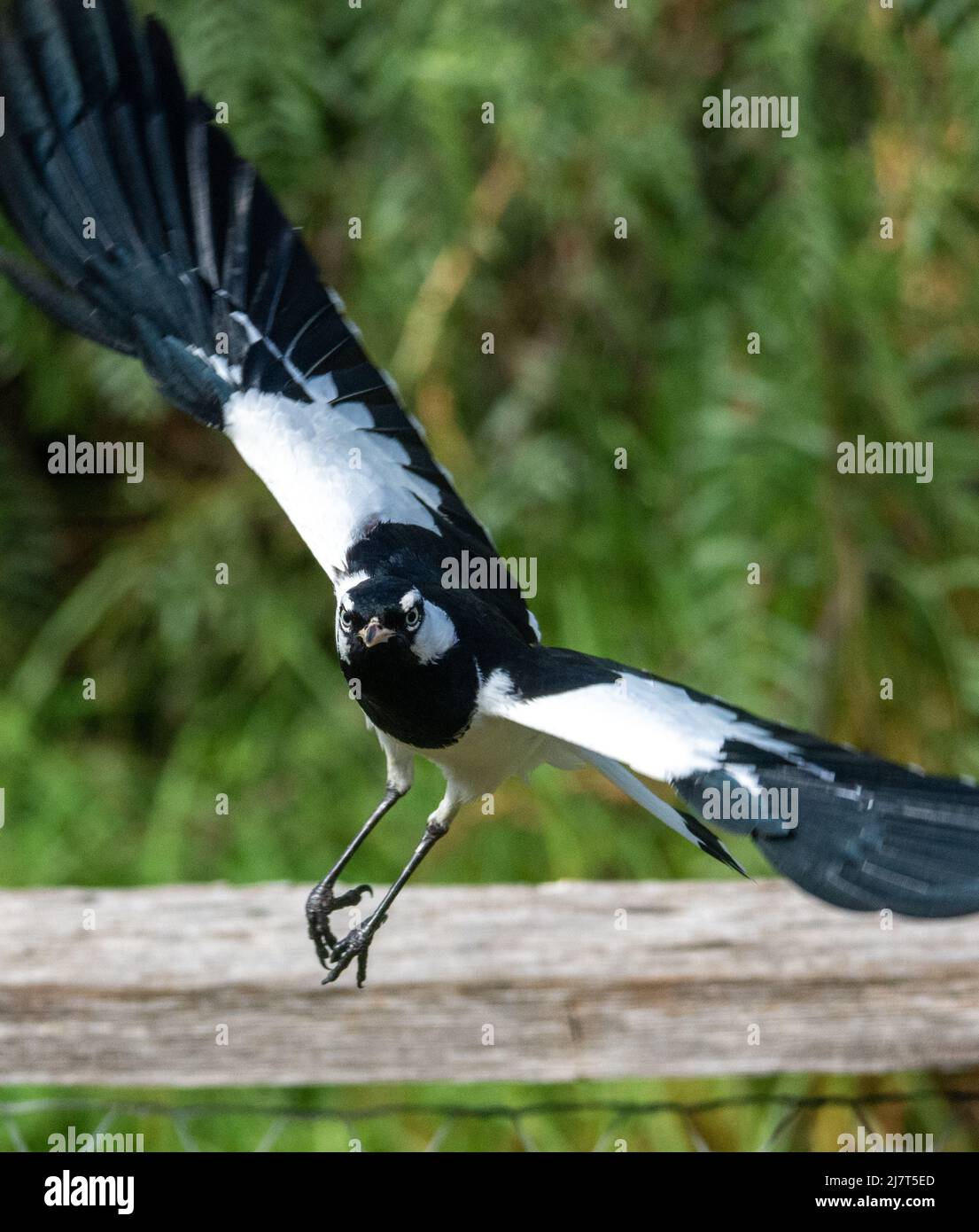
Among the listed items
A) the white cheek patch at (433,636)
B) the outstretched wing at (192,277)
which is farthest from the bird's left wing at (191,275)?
the white cheek patch at (433,636)

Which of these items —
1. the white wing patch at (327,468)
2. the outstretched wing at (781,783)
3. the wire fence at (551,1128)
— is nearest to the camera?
the outstretched wing at (781,783)

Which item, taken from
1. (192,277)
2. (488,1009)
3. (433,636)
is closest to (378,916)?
(433,636)

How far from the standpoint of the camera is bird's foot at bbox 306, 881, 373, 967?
1032mm

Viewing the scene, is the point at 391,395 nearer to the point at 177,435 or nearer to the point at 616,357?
the point at 616,357

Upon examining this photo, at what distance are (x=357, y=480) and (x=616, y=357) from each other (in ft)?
5.40

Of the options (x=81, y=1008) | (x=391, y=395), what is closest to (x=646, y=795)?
(x=391, y=395)

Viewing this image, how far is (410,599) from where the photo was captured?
88 cm

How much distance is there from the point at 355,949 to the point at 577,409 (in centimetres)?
174

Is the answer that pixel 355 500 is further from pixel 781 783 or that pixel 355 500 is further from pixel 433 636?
pixel 781 783

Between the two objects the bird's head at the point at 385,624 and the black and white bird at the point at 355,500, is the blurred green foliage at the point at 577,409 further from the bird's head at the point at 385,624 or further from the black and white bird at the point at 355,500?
the bird's head at the point at 385,624

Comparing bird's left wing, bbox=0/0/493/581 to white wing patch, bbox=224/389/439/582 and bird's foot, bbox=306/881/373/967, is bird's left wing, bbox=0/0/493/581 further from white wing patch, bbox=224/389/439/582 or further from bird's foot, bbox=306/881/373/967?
bird's foot, bbox=306/881/373/967

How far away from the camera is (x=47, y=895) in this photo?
1.50 meters

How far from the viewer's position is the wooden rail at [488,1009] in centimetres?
135

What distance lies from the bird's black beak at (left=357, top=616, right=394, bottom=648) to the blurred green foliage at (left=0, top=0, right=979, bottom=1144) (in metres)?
1.36
